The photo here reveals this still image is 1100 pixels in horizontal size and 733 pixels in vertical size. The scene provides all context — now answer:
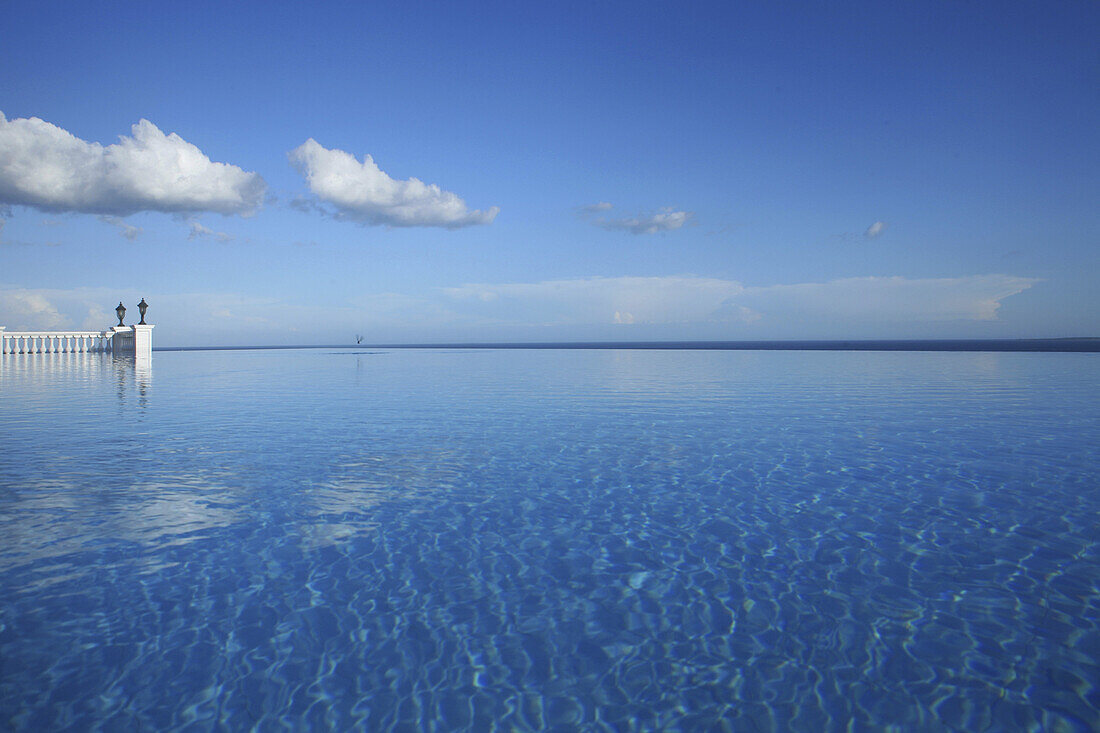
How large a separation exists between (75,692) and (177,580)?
1.50 metres

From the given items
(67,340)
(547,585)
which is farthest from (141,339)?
(547,585)

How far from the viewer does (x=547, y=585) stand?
4.91 m

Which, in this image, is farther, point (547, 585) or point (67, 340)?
point (67, 340)

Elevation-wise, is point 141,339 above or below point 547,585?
above

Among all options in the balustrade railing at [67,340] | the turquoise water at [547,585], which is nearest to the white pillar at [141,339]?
the balustrade railing at [67,340]

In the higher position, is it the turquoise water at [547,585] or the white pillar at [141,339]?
the white pillar at [141,339]

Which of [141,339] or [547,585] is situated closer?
[547,585]

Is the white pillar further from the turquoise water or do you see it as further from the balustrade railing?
the turquoise water

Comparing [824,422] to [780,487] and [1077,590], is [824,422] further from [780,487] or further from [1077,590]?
[1077,590]

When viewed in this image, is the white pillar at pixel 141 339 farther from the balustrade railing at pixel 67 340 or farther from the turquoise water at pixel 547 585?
the turquoise water at pixel 547 585

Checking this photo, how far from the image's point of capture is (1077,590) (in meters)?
4.71

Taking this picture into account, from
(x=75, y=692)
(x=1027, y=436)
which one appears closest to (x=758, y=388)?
(x=1027, y=436)

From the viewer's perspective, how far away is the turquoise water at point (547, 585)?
3402mm

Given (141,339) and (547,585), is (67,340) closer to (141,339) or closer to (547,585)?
(141,339)
